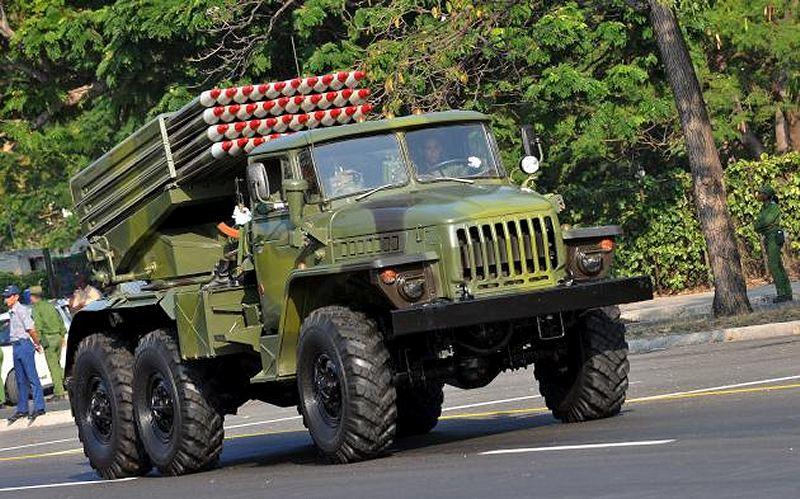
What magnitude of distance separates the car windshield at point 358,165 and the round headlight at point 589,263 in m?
1.62

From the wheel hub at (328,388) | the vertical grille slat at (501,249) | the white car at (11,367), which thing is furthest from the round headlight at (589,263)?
the white car at (11,367)

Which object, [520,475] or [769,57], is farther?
[769,57]

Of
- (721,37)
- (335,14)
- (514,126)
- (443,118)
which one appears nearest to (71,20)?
(335,14)

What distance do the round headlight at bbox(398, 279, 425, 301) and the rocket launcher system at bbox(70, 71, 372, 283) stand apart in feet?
9.04

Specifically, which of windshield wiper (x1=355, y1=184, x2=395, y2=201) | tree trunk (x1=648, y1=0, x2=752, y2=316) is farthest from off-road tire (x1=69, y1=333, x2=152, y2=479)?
tree trunk (x1=648, y1=0, x2=752, y2=316)

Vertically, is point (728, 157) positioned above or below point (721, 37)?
below

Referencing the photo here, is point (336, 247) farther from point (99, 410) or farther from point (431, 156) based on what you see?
point (99, 410)

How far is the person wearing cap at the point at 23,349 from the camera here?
27.2m

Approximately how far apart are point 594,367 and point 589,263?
3.13ft

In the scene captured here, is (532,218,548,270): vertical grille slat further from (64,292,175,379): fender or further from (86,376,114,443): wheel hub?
(86,376,114,443): wheel hub

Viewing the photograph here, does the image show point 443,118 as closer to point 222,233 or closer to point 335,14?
point 222,233

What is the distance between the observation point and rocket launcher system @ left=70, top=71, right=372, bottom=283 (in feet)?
50.1

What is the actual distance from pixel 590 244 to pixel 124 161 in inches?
202

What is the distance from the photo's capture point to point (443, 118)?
14.6 meters
